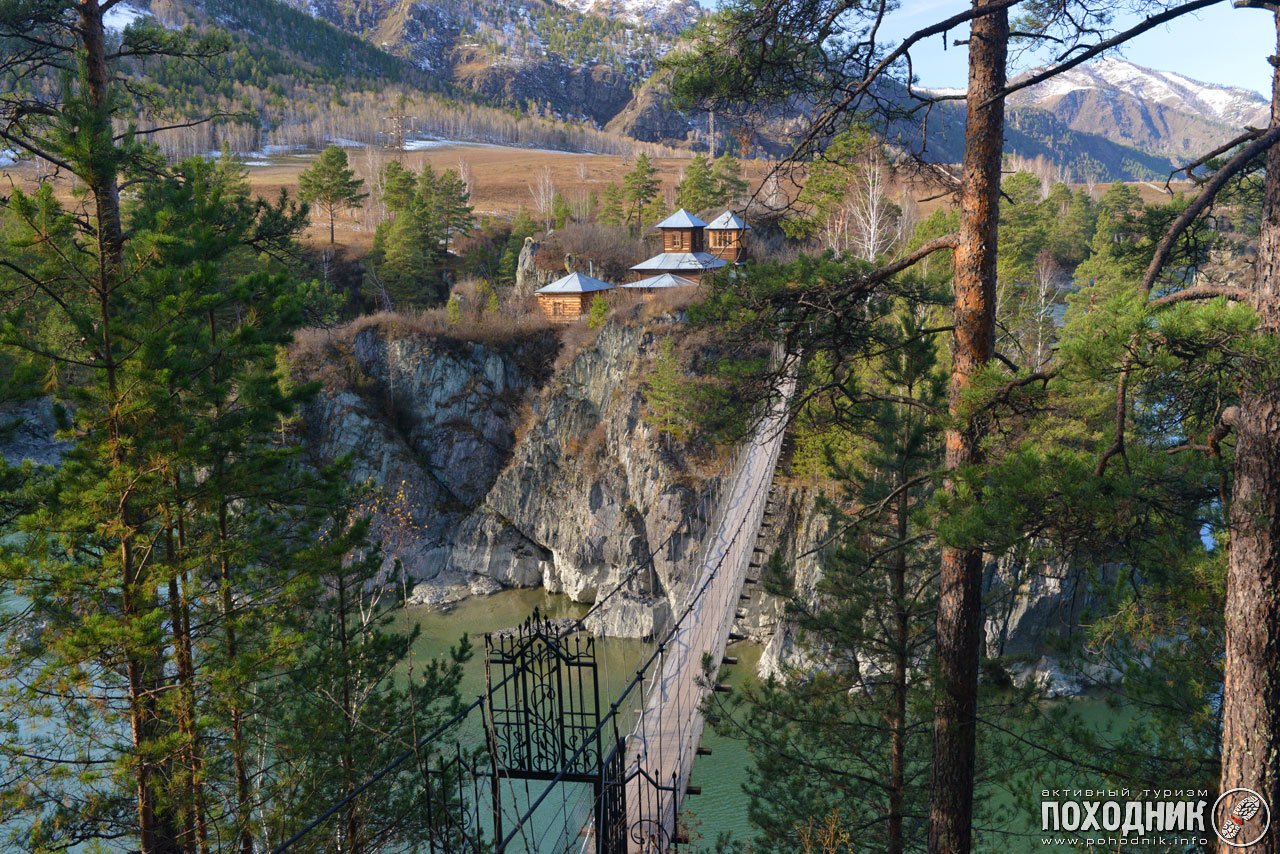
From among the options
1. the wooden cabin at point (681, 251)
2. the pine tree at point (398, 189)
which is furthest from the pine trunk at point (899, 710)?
the pine tree at point (398, 189)

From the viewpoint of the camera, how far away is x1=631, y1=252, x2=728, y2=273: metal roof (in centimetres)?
2886

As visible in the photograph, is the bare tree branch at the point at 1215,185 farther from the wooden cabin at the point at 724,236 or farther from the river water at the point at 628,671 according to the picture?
the wooden cabin at the point at 724,236

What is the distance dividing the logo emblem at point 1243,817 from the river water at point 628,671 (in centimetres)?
459

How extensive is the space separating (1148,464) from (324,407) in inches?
974

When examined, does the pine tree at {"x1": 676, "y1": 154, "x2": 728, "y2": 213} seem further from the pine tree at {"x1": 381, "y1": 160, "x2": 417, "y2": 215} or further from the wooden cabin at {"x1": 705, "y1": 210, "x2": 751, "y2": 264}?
the pine tree at {"x1": 381, "y1": 160, "x2": 417, "y2": 215}

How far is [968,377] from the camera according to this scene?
3.82m

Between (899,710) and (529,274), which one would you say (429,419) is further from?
(899,710)

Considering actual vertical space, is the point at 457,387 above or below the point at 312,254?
below

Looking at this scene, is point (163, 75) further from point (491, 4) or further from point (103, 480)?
point (491, 4)

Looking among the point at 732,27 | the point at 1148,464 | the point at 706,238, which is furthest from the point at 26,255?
the point at 706,238

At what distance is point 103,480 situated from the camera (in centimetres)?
466

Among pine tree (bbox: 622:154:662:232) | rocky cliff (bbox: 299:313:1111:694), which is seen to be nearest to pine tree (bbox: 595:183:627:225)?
pine tree (bbox: 622:154:662:232)

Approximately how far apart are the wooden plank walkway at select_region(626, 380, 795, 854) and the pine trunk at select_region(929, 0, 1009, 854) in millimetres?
999

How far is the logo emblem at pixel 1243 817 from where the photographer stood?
291cm
